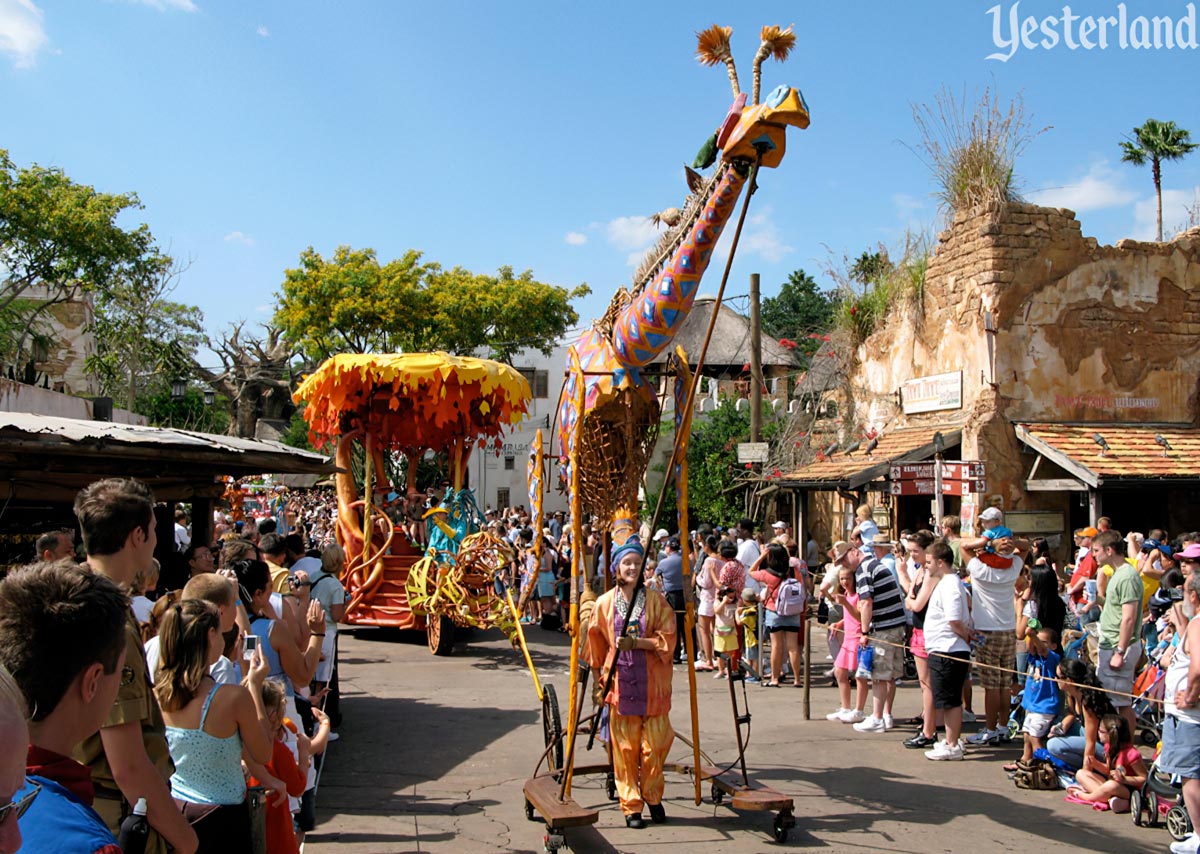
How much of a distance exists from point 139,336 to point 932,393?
22.8 meters

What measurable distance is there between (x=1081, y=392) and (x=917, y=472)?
4.63 meters

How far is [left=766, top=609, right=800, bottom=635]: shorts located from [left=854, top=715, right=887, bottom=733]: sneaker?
7.11ft

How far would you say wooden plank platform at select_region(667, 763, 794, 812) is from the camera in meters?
5.69

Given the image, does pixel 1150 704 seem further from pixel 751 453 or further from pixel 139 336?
pixel 139 336

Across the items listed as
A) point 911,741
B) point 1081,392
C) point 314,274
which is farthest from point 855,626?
point 314,274

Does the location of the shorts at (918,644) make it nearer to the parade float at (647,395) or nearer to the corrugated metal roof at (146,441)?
the parade float at (647,395)

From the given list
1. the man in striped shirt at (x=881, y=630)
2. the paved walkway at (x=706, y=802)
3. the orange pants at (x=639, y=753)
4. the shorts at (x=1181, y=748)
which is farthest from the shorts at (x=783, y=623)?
the shorts at (x=1181, y=748)

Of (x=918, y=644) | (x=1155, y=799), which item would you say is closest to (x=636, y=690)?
(x=1155, y=799)

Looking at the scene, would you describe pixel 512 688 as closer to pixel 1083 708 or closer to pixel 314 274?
pixel 1083 708

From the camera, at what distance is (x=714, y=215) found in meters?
5.65

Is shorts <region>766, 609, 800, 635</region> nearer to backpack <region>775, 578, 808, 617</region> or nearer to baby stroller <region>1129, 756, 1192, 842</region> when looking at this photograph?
backpack <region>775, 578, 808, 617</region>

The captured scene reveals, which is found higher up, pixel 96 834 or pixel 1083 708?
pixel 96 834

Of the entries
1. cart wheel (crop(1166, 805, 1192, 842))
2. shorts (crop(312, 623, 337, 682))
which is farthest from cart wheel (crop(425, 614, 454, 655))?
cart wheel (crop(1166, 805, 1192, 842))

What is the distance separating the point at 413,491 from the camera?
47.5ft
